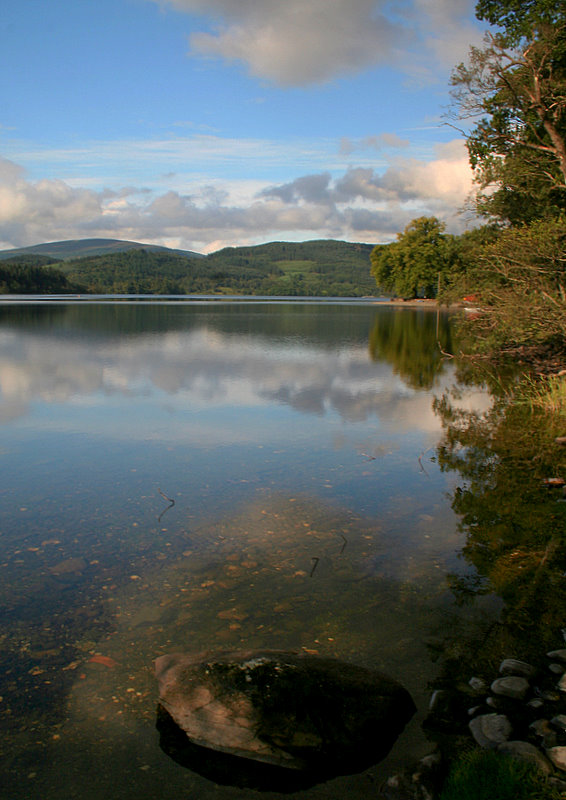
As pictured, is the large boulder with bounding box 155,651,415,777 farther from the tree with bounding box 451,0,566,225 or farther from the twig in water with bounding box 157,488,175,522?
the tree with bounding box 451,0,566,225

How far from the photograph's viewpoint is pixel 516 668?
15.6 ft

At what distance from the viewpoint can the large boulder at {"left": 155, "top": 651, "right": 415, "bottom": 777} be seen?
4.03 m

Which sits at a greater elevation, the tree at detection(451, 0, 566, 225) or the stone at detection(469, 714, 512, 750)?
the tree at detection(451, 0, 566, 225)

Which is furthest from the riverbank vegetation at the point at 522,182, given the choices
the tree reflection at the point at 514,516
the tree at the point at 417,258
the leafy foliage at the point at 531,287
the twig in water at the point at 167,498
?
the tree at the point at 417,258

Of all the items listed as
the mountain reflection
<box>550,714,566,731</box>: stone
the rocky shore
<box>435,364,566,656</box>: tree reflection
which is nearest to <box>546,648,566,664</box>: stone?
the rocky shore

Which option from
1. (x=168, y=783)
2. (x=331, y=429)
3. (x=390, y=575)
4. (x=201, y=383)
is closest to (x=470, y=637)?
(x=390, y=575)

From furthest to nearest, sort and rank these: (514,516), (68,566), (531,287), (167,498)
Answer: (531,287) → (167,498) → (514,516) → (68,566)

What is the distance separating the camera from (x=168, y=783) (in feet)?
12.6

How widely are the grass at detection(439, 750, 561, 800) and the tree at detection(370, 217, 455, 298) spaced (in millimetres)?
92144

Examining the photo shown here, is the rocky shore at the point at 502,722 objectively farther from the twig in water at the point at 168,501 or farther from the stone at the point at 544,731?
the twig in water at the point at 168,501

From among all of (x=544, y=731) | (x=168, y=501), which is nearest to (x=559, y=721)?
(x=544, y=731)

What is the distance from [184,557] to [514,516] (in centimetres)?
450

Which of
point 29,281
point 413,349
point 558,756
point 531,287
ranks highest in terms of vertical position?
point 29,281

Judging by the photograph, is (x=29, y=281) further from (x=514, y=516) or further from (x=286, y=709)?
(x=286, y=709)
